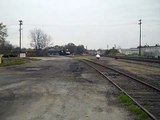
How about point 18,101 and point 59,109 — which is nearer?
point 59,109

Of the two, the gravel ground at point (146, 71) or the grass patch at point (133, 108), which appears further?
the gravel ground at point (146, 71)

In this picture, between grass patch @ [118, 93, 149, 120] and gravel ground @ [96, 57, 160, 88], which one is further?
gravel ground @ [96, 57, 160, 88]

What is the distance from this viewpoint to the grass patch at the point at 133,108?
29.0ft

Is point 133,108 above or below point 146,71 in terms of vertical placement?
above

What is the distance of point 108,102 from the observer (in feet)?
37.8

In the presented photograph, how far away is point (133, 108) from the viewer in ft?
33.1

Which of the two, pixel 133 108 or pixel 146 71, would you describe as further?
pixel 146 71

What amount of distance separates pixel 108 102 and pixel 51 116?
326 cm

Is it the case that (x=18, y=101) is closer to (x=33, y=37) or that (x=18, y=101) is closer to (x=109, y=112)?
(x=109, y=112)

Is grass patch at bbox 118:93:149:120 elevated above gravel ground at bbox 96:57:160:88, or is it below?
above

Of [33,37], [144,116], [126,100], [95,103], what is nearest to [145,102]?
[126,100]

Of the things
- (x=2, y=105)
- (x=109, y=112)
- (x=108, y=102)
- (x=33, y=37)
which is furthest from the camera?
(x=33, y=37)

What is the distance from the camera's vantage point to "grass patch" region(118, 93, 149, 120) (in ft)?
29.0

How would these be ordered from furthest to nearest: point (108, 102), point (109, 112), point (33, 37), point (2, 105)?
point (33, 37) → point (108, 102) → point (2, 105) → point (109, 112)
